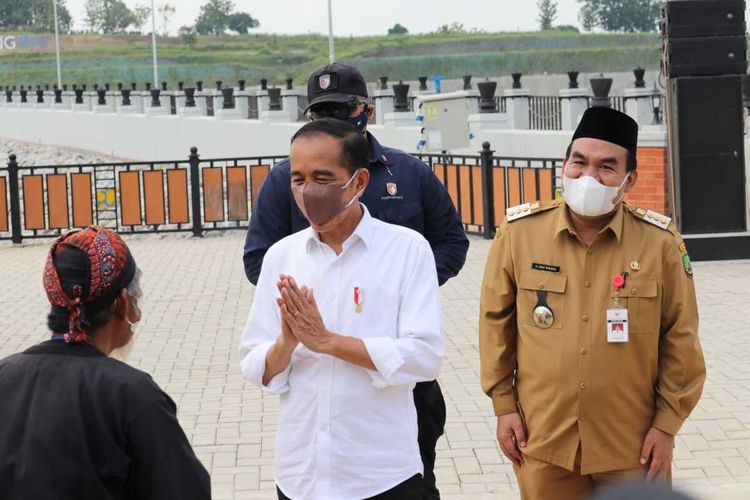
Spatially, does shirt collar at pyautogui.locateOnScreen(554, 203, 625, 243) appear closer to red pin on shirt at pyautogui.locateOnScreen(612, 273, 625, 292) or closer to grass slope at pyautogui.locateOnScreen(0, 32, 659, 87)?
red pin on shirt at pyautogui.locateOnScreen(612, 273, 625, 292)

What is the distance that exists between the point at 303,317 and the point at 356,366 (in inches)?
9.8

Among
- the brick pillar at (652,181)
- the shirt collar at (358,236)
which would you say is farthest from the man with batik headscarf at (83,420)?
the brick pillar at (652,181)

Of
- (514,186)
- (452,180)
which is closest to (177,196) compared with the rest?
(452,180)

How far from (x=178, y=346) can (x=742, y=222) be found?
667cm

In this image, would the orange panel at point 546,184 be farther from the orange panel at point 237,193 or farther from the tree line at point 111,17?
the tree line at point 111,17

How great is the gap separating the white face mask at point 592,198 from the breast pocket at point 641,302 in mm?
226

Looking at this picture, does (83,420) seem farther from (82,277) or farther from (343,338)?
(343,338)

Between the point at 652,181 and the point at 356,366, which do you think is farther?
the point at 652,181

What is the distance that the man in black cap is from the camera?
466cm

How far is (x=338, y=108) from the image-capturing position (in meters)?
4.65

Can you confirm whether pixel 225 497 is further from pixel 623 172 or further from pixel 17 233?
pixel 17 233

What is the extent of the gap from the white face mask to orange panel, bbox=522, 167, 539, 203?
12889 millimetres

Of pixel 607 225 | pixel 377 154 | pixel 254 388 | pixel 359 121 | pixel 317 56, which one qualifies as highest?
pixel 317 56

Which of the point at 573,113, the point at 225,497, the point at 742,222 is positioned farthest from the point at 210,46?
the point at 225,497
